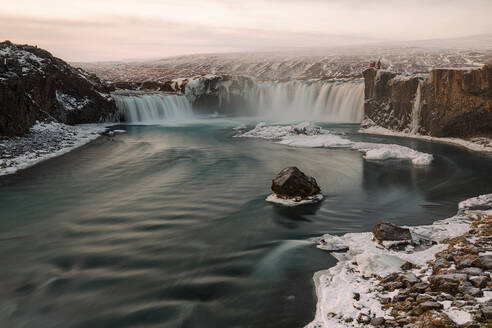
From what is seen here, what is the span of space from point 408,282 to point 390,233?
2.38 meters

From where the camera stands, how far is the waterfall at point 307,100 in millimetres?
37375

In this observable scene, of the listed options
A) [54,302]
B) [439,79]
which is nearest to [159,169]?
[54,302]

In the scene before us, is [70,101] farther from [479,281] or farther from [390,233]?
[479,281]

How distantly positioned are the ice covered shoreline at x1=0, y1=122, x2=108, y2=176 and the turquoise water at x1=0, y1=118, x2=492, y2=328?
41.2 inches

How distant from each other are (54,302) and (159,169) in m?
A: 12.1

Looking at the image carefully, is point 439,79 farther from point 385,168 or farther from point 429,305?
point 429,305

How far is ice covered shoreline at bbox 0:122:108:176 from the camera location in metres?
17.8

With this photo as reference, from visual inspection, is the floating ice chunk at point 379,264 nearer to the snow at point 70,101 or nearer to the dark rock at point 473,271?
the dark rock at point 473,271

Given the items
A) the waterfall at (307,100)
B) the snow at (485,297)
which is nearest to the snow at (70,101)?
the waterfall at (307,100)

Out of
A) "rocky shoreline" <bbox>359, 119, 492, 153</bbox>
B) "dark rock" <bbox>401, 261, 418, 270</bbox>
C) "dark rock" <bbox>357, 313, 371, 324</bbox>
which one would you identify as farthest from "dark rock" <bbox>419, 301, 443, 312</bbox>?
"rocky shoreline" <bbox>359, 119, 492, 153</bbox>

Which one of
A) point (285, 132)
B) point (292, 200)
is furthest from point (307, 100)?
point (292, 200)

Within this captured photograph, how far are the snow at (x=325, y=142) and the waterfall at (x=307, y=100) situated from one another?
1112cm

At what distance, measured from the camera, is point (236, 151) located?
2309 centimetres

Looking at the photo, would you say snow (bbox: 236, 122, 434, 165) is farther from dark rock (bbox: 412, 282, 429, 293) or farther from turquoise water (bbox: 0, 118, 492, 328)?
dark rock (bbox: 412, 282, 429, 293)
